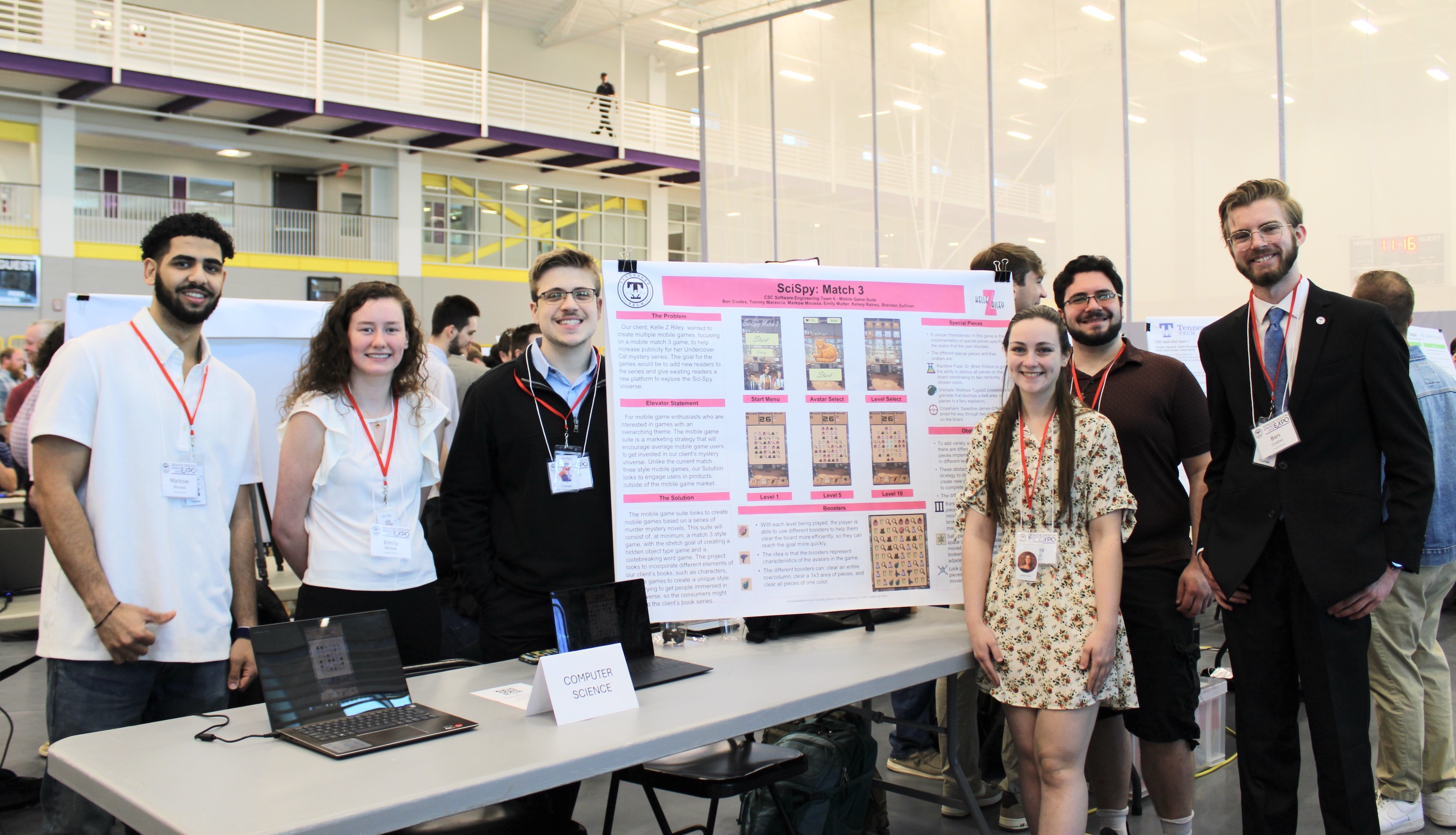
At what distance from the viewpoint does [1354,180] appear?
7.15 metres

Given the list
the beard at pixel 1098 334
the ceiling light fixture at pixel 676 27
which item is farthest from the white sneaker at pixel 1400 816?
the ceiling light fixture at pixel 676 27

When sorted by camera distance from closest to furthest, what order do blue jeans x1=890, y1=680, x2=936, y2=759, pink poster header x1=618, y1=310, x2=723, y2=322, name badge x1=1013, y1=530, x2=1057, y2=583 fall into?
name badge x1=1013, y1=530, x2=1057, y2=583 < pink poster header x1=618, y1=310, x2=723, y2=322 < blue jeans x1=890, y1=680, x2=936, y2=759

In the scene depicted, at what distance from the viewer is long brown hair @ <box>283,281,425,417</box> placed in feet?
7.88

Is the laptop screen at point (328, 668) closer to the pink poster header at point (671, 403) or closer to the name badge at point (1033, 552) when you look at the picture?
the pink poster header at point (671, 403)

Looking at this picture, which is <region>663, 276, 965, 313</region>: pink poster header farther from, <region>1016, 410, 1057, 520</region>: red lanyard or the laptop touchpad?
the laptop touchpad

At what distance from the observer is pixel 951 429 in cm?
262

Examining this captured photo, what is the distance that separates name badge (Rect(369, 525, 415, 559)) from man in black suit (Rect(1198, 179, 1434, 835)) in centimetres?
196

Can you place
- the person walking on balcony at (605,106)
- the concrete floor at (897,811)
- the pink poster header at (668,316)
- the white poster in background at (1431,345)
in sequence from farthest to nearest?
the person walking on balcony at (605,106)
the white poster in background at (1431,345)
the concrete floor at (897,811)
the pink poster header at (668,316)

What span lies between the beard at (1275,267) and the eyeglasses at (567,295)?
154 cm

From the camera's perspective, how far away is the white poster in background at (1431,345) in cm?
325

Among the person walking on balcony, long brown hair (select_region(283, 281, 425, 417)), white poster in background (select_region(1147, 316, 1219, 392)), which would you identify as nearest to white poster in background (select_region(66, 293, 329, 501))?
long brown hair (select_region(283, 281, 425, 417))

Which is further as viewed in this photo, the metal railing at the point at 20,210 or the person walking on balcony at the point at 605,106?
the person walking on balcony at the point at 605,106

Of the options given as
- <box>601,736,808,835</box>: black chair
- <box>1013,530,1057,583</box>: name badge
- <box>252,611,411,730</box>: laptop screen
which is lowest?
<box>601,736,808,835</box>: black chair

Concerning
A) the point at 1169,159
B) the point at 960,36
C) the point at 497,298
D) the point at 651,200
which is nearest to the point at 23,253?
the point at 497,298
